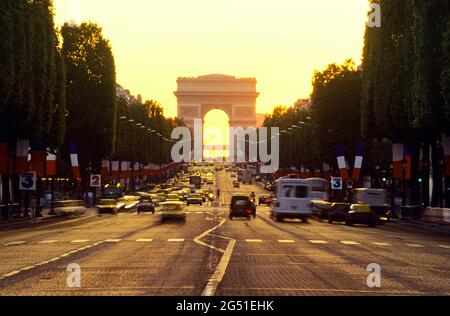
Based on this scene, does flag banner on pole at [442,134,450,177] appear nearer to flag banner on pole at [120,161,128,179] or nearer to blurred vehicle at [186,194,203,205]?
blurred vehicle at [186,194,203,205]

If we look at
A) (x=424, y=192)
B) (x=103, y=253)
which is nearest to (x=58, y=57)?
(x=424, y=192)

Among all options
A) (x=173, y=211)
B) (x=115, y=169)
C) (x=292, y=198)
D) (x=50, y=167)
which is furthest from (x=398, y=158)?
(x=115, y=169)

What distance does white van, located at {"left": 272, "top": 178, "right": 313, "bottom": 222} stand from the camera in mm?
66062

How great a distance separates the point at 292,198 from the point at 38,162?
19394mm

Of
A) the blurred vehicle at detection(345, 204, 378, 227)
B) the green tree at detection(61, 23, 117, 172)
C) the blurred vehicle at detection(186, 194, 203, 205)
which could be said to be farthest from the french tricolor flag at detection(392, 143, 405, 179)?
the blurred vehicle at detection(186, 194, 203, 205)

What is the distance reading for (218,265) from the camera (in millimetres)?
25016

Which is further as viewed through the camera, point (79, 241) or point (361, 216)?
point (361, 216)

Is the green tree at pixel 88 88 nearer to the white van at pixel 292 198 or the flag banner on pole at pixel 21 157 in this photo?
the flag banner on pole at pixel 21 157

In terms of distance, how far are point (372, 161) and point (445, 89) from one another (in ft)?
218

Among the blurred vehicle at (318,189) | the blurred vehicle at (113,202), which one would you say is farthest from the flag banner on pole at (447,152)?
the blurred vehicle at (113,202)

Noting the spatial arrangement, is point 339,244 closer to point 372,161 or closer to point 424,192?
point 424,192

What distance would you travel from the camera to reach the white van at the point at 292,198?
66.1 m

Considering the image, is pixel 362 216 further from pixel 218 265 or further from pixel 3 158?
pixel 218 265

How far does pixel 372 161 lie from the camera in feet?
395
